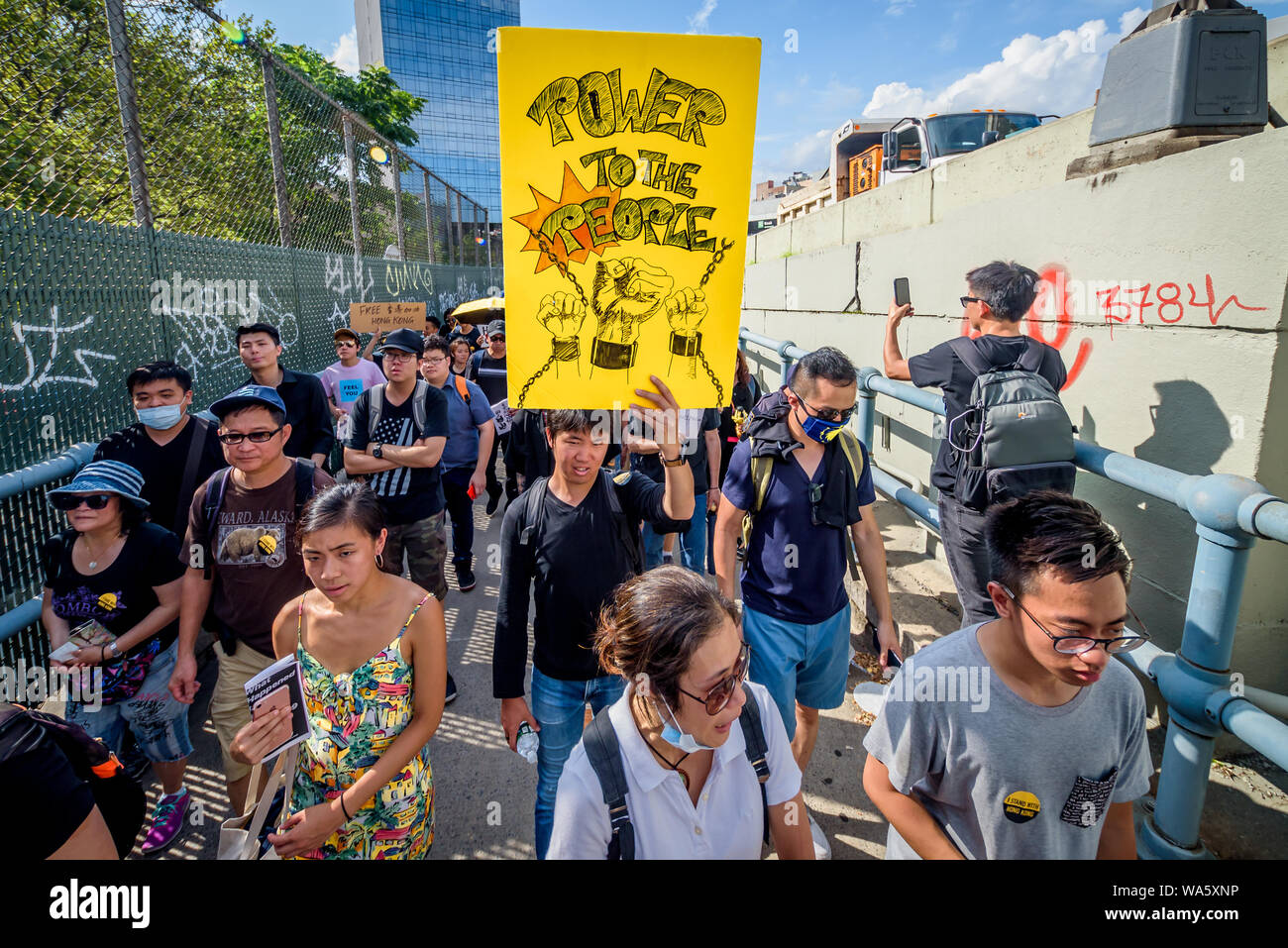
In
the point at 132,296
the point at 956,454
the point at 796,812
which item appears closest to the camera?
the point at 796,812

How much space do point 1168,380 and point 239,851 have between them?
416 centimetres

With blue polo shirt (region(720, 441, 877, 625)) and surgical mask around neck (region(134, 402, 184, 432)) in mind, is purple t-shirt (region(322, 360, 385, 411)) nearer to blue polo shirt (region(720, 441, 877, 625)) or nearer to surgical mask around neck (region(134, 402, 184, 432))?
surgical mask around neck (region(134, 402, 184, 432))

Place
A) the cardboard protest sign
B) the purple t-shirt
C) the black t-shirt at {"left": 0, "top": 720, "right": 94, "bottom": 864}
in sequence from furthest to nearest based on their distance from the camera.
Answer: the cardboard protest sign → the purple t-shirt → the black t-shirt at {"left": 0, "top": 720, "right": 94, "bottom": 864}

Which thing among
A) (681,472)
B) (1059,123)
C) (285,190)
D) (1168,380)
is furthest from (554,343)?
(285,190)

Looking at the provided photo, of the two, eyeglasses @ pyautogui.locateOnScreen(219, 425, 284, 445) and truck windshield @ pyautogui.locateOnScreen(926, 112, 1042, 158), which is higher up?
truck windshield @ pyautogui.locateOnScreen(926, 112, 1042, 158)

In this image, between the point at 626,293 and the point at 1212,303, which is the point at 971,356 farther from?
the point at 626,293

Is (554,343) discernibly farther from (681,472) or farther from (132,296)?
(132,296)

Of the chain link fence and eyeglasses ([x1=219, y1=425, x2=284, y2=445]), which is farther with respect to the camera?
the chain link fence

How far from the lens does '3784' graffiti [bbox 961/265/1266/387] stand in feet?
9.95

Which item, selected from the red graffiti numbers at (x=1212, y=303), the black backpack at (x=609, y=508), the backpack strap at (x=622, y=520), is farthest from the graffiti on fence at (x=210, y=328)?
the red graffiti numbers at (x=1212, y=303)

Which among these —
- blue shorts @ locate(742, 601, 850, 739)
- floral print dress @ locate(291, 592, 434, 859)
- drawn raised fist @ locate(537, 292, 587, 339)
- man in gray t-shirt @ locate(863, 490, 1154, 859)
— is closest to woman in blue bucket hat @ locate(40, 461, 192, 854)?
floral print dress @ locate(291, 592, 434, 859)

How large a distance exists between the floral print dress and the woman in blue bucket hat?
4.09 ft

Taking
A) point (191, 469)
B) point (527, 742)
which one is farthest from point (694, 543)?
point (191, 469)
